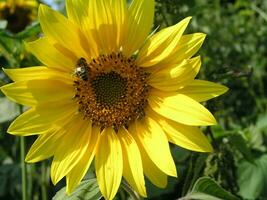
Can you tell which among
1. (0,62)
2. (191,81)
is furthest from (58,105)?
(0,62)

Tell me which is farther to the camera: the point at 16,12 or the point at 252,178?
the point at 16,12

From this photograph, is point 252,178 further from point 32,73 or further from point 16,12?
point 16,12

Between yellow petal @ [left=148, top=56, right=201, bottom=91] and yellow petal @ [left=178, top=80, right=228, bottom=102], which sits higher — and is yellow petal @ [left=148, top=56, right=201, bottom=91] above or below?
above

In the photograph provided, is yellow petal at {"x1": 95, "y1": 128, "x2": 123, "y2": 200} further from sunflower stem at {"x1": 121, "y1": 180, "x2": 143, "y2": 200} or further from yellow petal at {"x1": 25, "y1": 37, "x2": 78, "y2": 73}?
yellow petal at {"x1": 25, "y1": 37, "x2": 78, "y2": 73}

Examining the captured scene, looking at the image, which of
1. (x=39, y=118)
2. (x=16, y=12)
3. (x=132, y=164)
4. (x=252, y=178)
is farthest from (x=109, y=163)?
(x=16, y=12)

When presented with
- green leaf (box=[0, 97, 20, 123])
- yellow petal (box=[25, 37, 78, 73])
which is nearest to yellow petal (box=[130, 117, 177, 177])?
yellow petal (box=[25, 37, 78, 73])

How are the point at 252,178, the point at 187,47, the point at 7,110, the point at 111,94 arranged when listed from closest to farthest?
1. the point at 187,47
2. the point at 111,94
3. the point at 7,110
4. the point at 252,178
